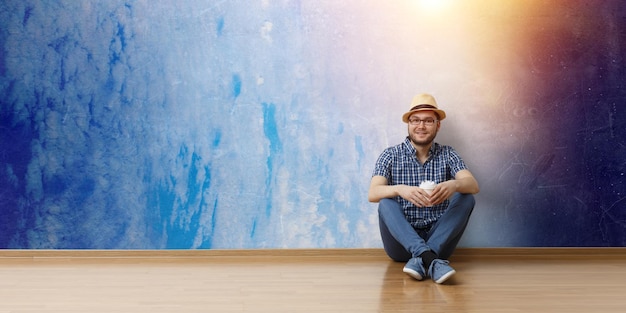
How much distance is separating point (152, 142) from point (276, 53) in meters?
0.79

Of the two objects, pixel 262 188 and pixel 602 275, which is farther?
pixel 262 188

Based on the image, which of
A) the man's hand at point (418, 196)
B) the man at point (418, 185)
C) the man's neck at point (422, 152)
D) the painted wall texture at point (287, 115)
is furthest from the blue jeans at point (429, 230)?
the painted wall texture at point (287, 115)

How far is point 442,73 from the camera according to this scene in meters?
3.59

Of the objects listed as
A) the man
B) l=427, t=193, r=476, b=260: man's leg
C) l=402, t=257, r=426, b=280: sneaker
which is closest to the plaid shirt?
the man

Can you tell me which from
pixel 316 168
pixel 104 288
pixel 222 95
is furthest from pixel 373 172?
pixel 104 288

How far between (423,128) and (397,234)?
56 centimetres

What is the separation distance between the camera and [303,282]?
2.80 m

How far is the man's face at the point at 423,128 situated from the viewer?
3.32 m

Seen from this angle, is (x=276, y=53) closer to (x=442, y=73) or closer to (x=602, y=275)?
(x=442, y=73)

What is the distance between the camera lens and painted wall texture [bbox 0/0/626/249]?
11.5 ft

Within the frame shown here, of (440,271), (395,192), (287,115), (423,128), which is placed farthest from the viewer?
(287,115)

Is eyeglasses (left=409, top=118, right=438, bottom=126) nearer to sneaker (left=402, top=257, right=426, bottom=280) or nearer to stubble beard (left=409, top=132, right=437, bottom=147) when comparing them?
stubble beard (left=409, top=132, right=437, bottom=147)

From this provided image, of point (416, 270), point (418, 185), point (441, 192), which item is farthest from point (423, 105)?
point (416, 270)

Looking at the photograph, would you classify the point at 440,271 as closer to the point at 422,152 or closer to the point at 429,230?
the point at 429,230
